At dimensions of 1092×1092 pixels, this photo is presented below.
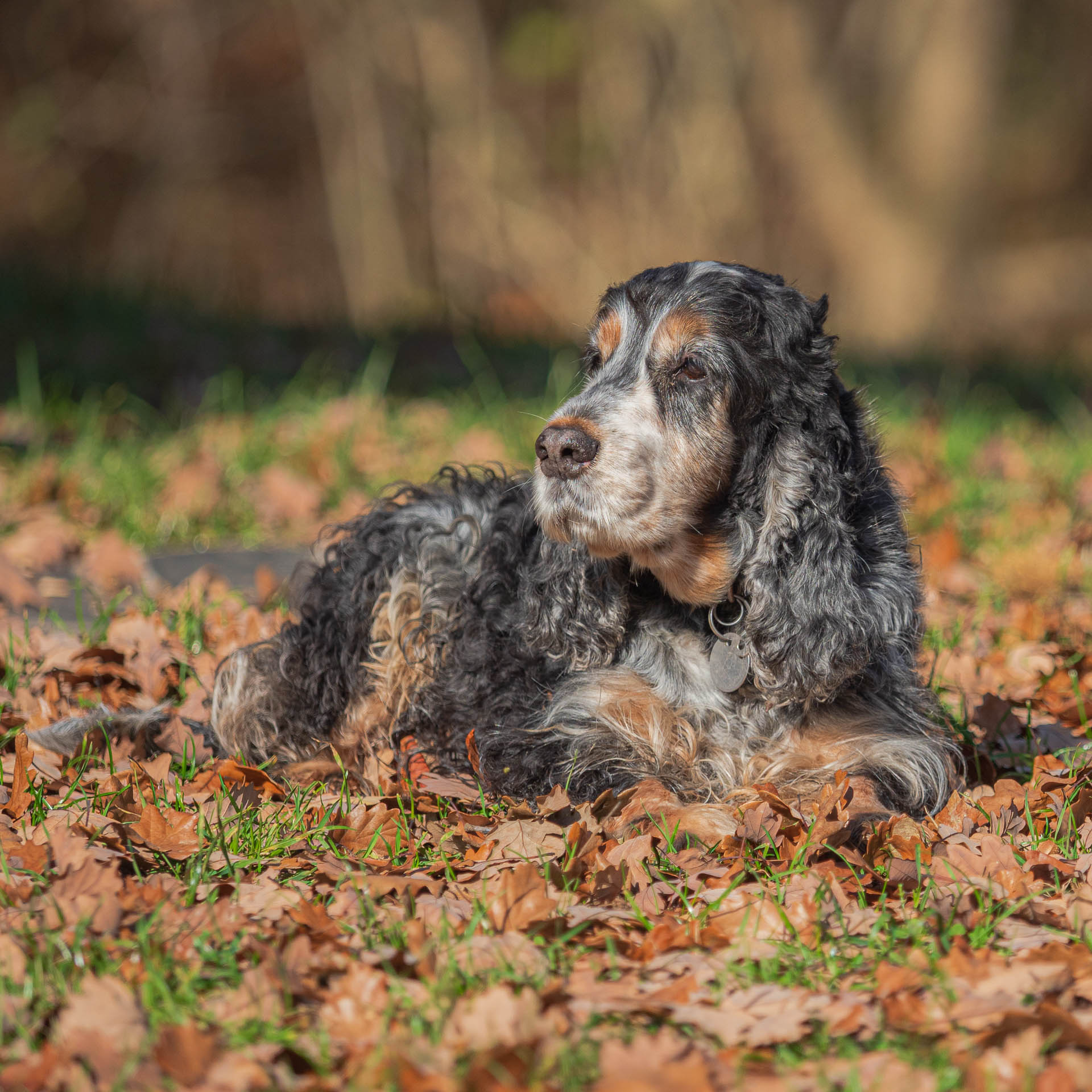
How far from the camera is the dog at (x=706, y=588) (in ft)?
10.6

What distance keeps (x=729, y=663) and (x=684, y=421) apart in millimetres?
707

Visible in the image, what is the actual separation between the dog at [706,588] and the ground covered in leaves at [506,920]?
17 cm

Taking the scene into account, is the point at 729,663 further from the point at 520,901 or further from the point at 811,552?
the point at 520,901

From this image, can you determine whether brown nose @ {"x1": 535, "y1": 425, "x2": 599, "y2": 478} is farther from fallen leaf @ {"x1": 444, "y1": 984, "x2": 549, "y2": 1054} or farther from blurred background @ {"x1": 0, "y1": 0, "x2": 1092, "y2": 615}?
blurred background @ {"x1": 0, "y1": 0, "x2": 1092, "y2": 615}

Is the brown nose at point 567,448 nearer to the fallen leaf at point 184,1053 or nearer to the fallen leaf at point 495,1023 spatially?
the fallen leaf at point 495,1023

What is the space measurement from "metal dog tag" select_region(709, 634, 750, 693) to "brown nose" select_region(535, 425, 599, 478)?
690 mm

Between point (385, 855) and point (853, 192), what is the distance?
1510 cm

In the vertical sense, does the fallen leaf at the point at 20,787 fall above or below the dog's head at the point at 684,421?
below

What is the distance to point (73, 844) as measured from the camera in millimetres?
2771

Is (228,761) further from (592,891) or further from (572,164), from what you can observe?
(572,164)

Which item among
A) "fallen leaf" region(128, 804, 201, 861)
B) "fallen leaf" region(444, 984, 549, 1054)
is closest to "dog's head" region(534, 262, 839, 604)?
"fallen leaf" region(128, 804, 201, 861)

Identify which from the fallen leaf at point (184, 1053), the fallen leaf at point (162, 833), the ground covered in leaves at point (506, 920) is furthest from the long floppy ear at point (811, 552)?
the fallen leaf at point (184, 1053)

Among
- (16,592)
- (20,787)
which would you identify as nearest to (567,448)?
(20,787)

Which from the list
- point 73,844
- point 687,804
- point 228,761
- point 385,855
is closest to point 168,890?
point 73,844
